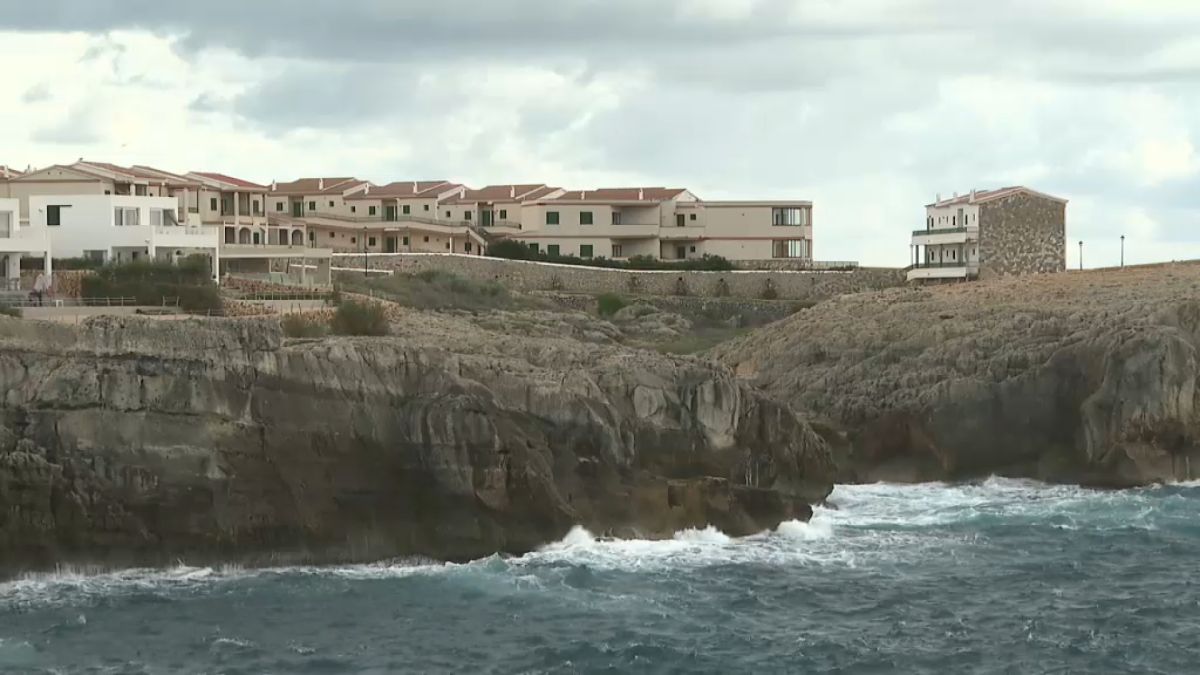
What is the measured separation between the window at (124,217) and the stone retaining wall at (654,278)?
26.9 m

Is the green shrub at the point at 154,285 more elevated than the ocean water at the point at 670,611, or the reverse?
the green shrub at the point at 154,285

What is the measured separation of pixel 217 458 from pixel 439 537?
506cm

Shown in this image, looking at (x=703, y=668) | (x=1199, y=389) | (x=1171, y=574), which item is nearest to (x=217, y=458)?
(x=703, y=668)

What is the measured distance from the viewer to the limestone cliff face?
41500mm

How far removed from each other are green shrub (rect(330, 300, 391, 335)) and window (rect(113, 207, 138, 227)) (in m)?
17.0

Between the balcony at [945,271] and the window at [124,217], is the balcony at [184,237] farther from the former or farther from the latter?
the balcony at [945,271]

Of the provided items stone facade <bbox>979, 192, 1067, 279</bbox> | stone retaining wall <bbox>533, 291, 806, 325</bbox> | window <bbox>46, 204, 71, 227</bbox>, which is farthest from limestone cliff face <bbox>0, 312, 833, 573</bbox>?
stone facade <bbox>979, 192, 1067, 279</bbox>

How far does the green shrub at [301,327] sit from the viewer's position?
171 ft

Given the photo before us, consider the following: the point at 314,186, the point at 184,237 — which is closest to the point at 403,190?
the point at 314,186

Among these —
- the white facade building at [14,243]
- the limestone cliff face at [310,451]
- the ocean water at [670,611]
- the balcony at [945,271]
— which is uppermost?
the white facade building at [14,243]

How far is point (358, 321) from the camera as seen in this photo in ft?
183

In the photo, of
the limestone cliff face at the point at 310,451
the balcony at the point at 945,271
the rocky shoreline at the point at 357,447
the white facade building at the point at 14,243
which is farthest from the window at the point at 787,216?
the limestone cliff face at the point at 310,451

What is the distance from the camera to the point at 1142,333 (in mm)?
58125

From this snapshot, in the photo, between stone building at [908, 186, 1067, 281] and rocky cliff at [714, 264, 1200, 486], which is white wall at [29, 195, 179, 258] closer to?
rocky cliff at [714, 264, 1200, 486]
